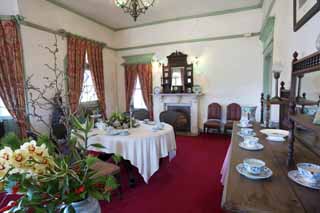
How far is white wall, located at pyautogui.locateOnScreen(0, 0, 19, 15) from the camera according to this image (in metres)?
3.41

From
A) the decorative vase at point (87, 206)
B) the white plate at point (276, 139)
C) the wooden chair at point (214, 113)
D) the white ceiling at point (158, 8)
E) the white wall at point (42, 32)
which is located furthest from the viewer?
the wooden chair at point (214, 113)

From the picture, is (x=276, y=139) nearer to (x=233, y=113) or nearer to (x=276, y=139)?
(x=276, y=139)

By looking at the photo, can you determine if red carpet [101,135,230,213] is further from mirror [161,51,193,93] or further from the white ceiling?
the white ceiling

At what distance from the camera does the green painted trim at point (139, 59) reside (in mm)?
5991

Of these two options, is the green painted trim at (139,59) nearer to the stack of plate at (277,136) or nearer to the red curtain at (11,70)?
the red curtain at (11,70)

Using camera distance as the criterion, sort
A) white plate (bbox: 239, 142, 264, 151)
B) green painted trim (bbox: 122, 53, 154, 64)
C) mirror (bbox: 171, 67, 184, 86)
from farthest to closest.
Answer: green painted trim (bbox: 122, 53, 154, 64), mirror (bbox: 171, 67, 184, 86), white plate (bbox: 239, 142, 264, 151)

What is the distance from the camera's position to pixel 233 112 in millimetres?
5078

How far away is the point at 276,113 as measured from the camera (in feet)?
9.89

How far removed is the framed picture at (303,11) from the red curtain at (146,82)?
4.26 meters

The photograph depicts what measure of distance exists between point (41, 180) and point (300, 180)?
1.25 metres

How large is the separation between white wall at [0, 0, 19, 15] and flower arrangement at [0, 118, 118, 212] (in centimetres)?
395

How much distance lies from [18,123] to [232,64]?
526 cm

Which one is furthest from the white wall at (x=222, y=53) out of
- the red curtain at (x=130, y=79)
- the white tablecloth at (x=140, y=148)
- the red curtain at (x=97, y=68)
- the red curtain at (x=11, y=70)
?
the red curtain at (x=11, y=70)

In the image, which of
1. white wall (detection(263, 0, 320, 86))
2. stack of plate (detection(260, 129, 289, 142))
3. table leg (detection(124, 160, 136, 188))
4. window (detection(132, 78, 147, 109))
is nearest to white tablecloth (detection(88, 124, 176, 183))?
table leg (detection(124, 160, 136, 188))
